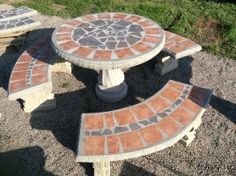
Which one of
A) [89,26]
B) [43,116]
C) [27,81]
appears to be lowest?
[43,116]

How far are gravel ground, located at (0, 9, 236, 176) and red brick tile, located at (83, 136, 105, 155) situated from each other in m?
0.71

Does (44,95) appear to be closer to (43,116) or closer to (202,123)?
(43,116)

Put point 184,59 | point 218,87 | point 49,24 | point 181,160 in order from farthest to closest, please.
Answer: point 49,24
point 184,59
point 218,87
point 181,160

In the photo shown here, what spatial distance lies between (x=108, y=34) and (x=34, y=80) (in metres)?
1.44

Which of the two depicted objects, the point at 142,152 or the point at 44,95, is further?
the point at 44,95

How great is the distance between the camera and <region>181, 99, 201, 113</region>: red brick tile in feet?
16.9

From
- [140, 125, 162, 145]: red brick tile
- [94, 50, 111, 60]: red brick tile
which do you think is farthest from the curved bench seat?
[140, 125, 162, 145]: red brick tile

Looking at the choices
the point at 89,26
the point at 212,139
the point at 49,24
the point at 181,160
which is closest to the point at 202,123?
the point at 212,139

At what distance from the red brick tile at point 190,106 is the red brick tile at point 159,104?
0.24 metres

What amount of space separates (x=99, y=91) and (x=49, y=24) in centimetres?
334

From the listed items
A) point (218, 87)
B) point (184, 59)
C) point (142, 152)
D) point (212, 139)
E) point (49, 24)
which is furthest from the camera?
point (49, 24)

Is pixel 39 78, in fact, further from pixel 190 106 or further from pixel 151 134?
pixel 190 106

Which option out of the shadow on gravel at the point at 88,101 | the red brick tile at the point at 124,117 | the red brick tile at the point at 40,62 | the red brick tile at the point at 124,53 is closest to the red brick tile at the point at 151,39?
the red brick tile at the point at 124,53

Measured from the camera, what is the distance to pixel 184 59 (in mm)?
7594
